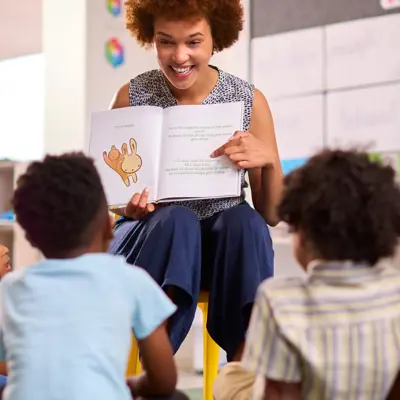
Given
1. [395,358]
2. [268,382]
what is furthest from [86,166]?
[395,358]

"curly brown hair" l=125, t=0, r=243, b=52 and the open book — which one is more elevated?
"curly brown hair" l=125, t=0, r=243, b=52

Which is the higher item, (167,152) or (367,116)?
(367,116)

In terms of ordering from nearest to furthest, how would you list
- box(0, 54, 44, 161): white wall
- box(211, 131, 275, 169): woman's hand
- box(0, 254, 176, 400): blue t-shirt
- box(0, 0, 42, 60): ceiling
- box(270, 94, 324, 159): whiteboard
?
box(0, 254, 176, 400): blue t-shirt < box(211, 131, 275, 169): woman's hand < box(270, 94, 324, 159): whiteboard < box(0, 0, 42, 60): ceiling < box(0, 54, 44, 161): white wall

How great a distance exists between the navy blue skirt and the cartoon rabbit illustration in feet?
0.40

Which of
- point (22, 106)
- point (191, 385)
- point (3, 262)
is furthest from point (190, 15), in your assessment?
point (22, 106)

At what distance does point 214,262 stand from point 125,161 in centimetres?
31

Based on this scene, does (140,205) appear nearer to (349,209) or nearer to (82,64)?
(349,209)

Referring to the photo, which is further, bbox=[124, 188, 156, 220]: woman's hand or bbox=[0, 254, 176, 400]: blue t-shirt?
bbox=[124, 188, 156, 220]: woman's hand

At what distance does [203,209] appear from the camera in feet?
4.88

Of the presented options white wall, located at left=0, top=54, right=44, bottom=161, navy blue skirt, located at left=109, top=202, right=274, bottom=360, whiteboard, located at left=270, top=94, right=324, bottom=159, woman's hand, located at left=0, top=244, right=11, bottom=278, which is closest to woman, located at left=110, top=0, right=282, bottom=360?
navy blue skirt, located at left=109, top=202, right=274, bottom=360

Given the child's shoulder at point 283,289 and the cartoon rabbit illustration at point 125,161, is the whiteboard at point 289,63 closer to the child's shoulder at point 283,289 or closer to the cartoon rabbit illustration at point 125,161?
the cartoon rabbit illustration at point 125,161

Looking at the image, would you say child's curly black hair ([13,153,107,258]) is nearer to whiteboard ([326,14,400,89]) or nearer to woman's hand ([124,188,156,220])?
woman's hand ([124,188,156,220])

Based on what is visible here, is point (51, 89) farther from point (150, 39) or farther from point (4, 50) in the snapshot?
point (4, 50)

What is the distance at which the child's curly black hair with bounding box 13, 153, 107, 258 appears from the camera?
3.08ft
